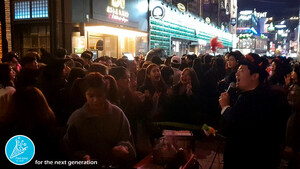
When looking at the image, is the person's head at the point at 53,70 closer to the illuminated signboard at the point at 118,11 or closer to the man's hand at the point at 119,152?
the man's hand at the point at 119,152

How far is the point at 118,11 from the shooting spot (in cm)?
1669

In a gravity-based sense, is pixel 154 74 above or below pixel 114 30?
below

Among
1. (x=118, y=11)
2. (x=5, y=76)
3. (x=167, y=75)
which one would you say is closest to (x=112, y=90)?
(x=5, y=76)

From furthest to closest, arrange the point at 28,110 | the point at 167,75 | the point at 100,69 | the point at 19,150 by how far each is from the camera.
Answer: the point at 167,75 < the point at 100,69 < the point at 28,110 < the point at 19,150

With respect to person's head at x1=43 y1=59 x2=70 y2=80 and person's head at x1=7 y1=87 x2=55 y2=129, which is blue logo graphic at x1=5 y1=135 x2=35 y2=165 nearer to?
person's head at x1=7 y1=87 x2=55 y2=129

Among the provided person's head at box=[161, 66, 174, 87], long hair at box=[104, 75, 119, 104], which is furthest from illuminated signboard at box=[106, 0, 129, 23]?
long hair at box=[104, 75, 119, 104]

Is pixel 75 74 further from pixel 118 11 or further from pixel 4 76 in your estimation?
pixel 118 11

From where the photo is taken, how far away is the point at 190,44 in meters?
32.9

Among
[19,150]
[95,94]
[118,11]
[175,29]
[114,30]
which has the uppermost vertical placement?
[175,29]

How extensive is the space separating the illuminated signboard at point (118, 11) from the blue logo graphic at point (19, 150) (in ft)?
43.9

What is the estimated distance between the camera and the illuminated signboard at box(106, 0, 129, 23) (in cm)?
1569

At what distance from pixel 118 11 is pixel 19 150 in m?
14.8

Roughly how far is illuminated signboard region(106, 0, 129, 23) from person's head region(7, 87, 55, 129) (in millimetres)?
13112

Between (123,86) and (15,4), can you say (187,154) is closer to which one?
(123,86)
